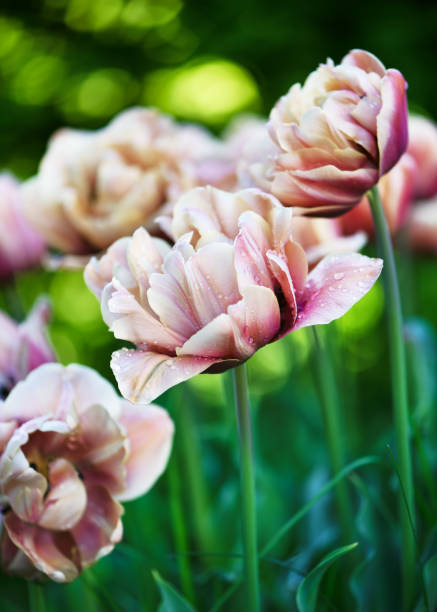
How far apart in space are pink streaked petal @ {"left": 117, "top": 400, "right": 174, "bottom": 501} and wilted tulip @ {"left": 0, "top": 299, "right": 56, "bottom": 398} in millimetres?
44

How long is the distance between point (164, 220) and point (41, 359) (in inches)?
3.4

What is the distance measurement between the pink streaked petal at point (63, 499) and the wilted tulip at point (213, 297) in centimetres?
7

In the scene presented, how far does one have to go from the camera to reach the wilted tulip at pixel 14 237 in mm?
580

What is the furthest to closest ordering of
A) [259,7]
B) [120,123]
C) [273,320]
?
[259,7] → [120,123] → [273,320]

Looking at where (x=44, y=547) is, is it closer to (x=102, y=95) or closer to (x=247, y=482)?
(x=247, y=482)

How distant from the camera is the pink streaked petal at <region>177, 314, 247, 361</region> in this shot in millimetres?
258

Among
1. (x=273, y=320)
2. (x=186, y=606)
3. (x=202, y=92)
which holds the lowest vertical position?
(x=202, y=92)

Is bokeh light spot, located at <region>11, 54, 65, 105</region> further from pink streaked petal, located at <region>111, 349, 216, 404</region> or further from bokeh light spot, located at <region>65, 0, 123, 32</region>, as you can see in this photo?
pink streaked petal, located at <region>111, 349, 216, 404</region>

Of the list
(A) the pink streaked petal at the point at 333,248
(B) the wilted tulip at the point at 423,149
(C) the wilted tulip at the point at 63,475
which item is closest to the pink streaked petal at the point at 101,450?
(C) the wilted tulip at the point at 63,475

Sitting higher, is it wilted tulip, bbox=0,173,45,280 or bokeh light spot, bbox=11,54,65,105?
wilted tulip, bbox=0,173,45,280

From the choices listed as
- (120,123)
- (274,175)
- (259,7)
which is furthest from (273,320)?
(259,7)

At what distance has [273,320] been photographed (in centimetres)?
27

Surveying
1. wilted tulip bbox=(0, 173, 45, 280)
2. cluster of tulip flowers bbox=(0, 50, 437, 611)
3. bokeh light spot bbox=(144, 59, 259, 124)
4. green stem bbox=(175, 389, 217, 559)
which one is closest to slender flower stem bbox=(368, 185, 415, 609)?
cluster of tulip flowers bbox=(0, 50, 437, 611)

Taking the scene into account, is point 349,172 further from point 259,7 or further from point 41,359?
point 259,7
